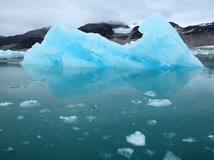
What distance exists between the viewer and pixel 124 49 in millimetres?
11758

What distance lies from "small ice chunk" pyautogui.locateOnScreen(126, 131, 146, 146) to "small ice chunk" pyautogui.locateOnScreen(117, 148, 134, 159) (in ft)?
0.67

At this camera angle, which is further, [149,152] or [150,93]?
[150,93]

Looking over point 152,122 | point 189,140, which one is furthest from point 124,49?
point 189,140

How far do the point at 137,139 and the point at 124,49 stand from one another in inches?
339

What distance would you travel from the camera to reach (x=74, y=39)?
12344mm

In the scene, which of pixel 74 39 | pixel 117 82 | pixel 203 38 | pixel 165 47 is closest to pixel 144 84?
pixel 117 82

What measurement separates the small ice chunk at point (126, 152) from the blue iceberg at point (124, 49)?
850 centimetres

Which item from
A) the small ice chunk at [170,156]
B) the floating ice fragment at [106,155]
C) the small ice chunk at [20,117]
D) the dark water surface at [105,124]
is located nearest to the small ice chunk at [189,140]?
the dark water surface at [105,124]

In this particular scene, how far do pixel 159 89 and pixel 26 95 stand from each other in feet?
10.7

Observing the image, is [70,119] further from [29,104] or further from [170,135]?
[170,135]

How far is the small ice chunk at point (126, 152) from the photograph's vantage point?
2965 millimetres

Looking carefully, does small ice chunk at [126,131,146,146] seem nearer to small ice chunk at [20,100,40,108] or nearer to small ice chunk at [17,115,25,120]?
small ice chunk at [17,115,25,120]

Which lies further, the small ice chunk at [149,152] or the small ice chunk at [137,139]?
the small ice chunk at [137,139]

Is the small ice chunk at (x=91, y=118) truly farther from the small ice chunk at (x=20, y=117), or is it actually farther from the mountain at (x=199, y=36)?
the mountain at (x=199, y=36)
